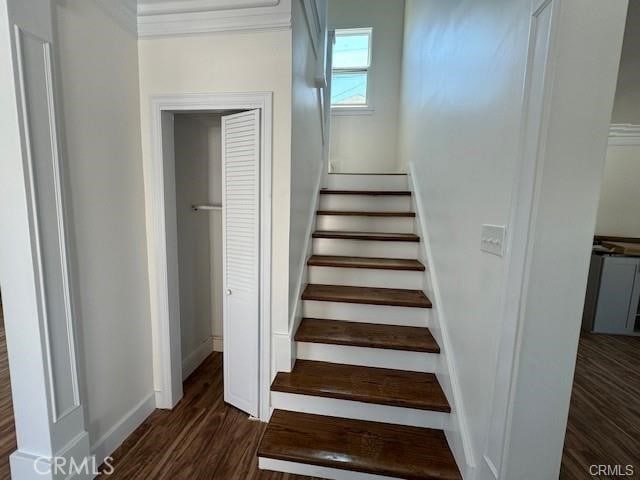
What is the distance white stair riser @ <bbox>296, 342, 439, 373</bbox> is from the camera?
1748 millimetres

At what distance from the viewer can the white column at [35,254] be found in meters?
1.05

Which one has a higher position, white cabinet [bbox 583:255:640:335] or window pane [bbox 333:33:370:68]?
window pane [bbox 333:33:370:68]

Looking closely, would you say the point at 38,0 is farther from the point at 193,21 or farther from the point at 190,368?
the point at 190,368

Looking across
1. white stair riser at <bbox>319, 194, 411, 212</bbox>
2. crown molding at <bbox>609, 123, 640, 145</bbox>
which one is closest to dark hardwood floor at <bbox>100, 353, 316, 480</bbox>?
white stair riser at <bbox>319, 194, 411, 212</bbox>

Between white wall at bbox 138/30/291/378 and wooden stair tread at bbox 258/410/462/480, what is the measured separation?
0.55 meters

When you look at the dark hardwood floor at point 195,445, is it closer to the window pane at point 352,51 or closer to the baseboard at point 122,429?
the baseboard at point 122,429

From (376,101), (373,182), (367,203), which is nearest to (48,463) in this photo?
(367,203)

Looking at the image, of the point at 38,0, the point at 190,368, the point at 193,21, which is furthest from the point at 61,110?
the point at 190,368

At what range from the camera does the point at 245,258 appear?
1.76 metres

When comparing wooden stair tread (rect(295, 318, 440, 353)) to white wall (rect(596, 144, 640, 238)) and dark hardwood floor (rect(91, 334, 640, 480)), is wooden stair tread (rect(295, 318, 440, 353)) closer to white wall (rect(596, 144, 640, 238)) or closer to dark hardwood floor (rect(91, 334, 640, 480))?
dark hardwood floor (rect(91, 334, 640, 480))

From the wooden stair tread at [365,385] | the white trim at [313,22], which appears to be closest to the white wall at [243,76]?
the wooden stair tread at [365,385]

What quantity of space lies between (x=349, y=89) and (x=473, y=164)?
3.46 m

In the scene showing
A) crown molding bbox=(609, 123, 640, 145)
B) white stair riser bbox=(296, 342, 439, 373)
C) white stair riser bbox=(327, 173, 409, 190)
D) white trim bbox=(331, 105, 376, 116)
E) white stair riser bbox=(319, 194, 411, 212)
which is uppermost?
white trim bbox=(331, 105, 376, 116)

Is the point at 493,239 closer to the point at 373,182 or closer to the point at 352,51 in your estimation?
the point at 373,182
